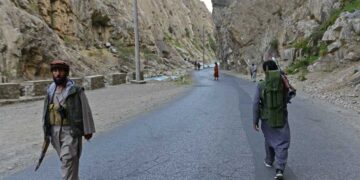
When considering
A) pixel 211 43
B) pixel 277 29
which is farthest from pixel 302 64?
pixel 211 43

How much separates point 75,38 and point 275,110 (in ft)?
117

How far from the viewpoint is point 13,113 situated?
14.9m

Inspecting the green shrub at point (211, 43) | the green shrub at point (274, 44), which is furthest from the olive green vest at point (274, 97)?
the green shrub at point (211, 43)

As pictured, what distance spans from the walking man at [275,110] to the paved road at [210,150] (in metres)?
0.41

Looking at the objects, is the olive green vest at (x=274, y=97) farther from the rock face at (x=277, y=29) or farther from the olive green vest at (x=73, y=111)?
the rock face at (x=277, y=29)

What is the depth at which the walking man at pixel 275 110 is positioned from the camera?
562cm

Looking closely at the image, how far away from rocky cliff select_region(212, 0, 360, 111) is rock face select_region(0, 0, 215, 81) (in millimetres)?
10934

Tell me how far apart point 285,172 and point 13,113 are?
11861 millimetres

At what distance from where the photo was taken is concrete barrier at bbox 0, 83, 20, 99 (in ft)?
59.4

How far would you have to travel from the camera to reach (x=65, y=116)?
15.4 feet

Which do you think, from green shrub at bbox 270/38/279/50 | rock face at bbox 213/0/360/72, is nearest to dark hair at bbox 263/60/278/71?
rock face at bbox 213/0/360/72

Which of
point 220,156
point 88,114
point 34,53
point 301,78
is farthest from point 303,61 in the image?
point 88,114

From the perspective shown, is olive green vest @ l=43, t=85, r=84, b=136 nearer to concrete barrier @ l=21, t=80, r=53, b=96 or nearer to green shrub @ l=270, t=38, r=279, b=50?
concrete barrier @ l=21, t=80, r=53, b=96

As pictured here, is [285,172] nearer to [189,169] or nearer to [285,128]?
[285,128]
